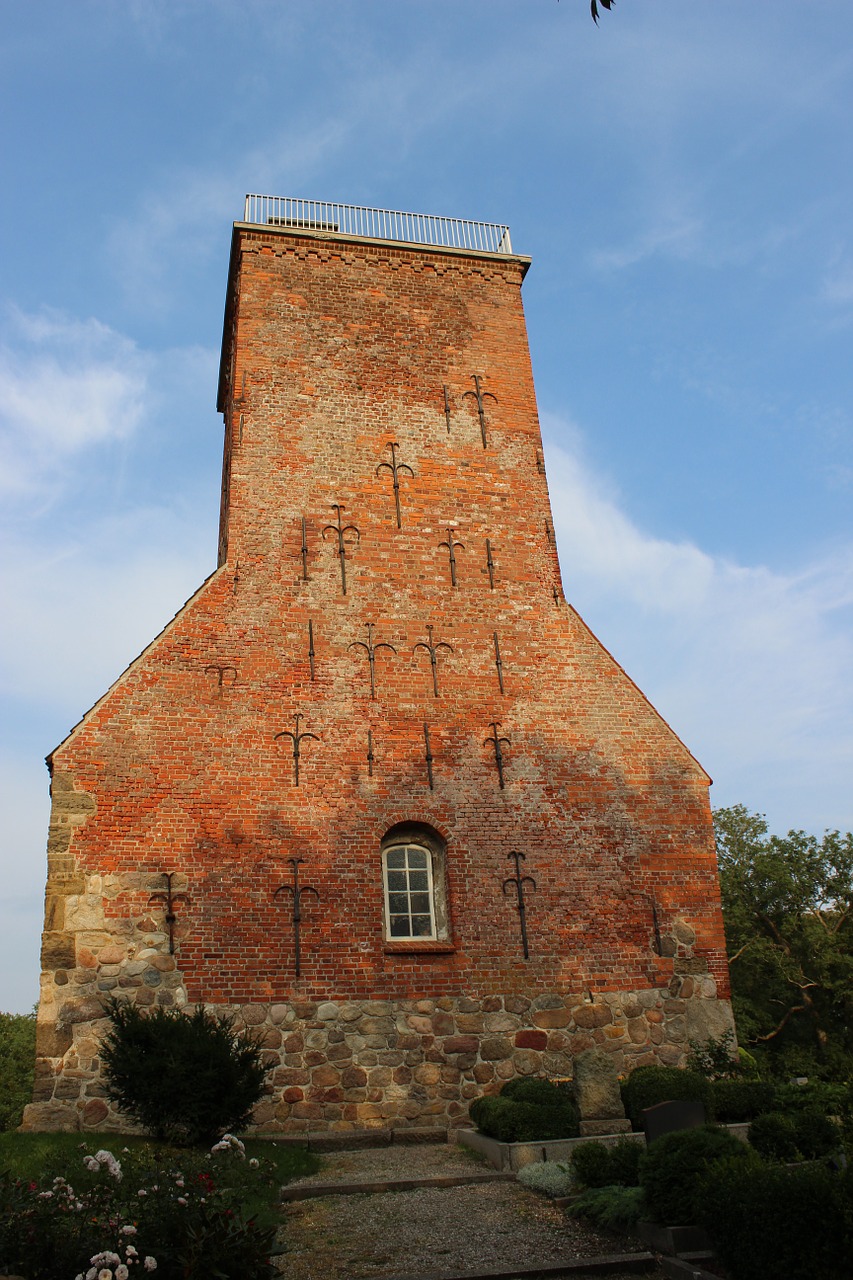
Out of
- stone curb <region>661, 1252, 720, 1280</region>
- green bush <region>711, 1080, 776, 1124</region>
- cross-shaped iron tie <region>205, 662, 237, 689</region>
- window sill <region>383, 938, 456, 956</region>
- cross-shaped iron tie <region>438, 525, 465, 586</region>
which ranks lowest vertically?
stone curb <region>661, 1252, 720, 1280</region>

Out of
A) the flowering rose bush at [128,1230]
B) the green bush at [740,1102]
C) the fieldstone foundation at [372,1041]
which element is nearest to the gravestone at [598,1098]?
the green bush at [740,1102]

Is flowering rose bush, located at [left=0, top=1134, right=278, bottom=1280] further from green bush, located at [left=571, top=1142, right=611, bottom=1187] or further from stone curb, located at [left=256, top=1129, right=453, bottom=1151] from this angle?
stone curb, located at [left=256, top=1129, right=453, bottom=1151]

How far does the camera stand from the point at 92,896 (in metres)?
11.0

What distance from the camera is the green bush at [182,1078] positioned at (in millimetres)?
8484

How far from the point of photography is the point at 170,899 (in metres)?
11.2

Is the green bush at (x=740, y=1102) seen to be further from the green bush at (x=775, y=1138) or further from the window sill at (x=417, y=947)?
the window sill at (x=417, y=947)

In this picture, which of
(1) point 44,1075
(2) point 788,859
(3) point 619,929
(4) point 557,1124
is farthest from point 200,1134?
(2) point 788,859

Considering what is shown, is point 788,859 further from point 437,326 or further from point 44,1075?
point 44,1075

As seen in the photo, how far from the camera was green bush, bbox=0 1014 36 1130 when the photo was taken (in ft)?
120

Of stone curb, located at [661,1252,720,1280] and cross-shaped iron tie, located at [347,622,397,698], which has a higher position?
cross-shaped iron tie, located at [347,622,397,698]

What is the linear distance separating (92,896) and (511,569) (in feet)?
23.3

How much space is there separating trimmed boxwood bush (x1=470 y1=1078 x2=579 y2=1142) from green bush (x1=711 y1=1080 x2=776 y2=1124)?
1.35 m

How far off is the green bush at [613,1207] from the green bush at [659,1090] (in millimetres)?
2263

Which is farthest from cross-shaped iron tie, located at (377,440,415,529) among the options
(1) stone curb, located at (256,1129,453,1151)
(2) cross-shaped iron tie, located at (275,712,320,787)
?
(1) stone curb, located at (256,1129,453,1151)
